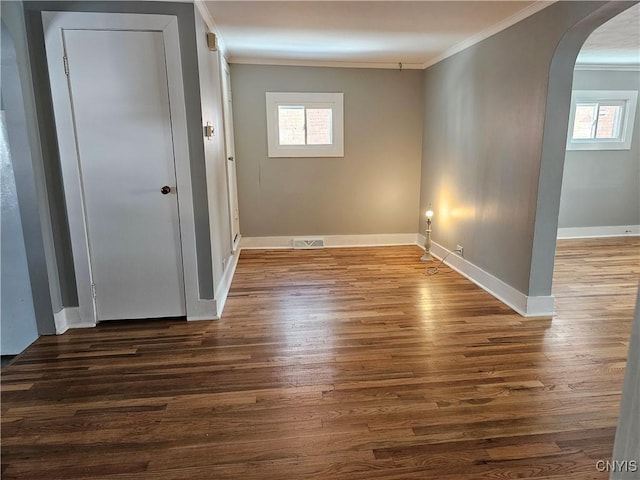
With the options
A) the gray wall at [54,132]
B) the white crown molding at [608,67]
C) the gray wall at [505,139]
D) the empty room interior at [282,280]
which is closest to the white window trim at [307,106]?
the empty room interior at [282,280]

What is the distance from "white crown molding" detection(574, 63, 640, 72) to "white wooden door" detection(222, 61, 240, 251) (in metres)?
4.55

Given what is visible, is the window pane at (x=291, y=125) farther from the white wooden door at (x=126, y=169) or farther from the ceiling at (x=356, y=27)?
the white wooden door at (x=126, y=169)

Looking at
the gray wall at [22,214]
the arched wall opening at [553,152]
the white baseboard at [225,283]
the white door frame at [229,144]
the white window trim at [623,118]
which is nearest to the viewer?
the gray wall at [22,214]

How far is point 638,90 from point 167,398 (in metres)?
6.75

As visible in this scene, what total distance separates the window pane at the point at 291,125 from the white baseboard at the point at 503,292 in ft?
7.52

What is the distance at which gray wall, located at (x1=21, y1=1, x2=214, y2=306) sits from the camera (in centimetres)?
251

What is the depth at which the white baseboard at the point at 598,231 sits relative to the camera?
5551 millimetres

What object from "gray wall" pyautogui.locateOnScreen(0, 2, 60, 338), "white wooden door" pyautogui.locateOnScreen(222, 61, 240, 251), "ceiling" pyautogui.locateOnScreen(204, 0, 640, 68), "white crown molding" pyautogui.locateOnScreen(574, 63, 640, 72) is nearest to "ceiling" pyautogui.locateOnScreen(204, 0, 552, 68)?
"ceiling" pyautogui.locateOnScreen(204, 0, 640, 68)

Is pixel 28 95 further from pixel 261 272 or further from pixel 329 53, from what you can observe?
pixel 329 53

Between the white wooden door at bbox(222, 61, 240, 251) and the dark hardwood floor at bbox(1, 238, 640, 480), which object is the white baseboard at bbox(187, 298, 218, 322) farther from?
the white wooden door at bbox(222, 61, 240, 251)

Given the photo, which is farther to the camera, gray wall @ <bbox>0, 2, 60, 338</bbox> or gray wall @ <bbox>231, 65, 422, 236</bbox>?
gray wall @ <bbox>231, 65, 422, 236</bbox>

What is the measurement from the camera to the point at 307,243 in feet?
16.7

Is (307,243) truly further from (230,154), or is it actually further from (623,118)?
(623,118)

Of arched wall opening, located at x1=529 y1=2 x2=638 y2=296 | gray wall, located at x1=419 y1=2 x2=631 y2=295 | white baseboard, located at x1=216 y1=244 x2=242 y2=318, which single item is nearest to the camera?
arched wall opening, located at x1=529 y1=2 x2=638 y2=296
